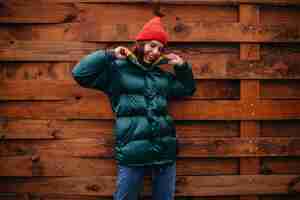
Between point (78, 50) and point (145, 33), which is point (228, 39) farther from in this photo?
point (78, 50)

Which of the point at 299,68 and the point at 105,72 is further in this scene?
the point at 299,68

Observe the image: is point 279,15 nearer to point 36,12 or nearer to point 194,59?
point 194,59

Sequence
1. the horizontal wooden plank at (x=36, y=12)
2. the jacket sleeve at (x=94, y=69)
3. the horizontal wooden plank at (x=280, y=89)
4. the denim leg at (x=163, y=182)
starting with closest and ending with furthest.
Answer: the jacket sleeve at (x=94, y=69), the denim leg at (x=163, y=182), the horizontal wooden plank at (x=36, y=12), the horizontal wooden plank at (x=280, y=89)

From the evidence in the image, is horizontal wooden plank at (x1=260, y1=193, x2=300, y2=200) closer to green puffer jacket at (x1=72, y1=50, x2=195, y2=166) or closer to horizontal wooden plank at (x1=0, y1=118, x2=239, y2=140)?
horizontal wooden plank at (x1=0, y1=118, x2=239, y2=140)

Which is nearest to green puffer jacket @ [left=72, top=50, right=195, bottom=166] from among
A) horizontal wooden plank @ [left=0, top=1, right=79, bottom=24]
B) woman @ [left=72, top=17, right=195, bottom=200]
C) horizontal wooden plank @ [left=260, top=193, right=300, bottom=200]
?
woman @ [left=72, top=17, right=195, bottom=200]

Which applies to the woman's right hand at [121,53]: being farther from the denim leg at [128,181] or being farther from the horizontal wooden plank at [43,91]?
the denim leg at [128,181]

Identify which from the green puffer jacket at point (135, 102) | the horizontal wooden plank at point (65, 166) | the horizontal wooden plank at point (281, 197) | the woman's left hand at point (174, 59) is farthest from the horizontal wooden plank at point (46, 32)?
the horizontal wooden plank at point (281, 197)

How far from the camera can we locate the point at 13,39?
11.5ft

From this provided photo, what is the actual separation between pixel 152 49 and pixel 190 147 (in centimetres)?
92

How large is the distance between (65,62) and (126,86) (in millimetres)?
647

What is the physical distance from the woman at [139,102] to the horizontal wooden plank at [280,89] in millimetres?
792

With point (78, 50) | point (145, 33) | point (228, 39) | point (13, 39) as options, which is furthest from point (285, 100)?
point (13, 39)

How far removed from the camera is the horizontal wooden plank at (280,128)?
3725 mm

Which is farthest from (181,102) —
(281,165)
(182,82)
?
(281,165)
